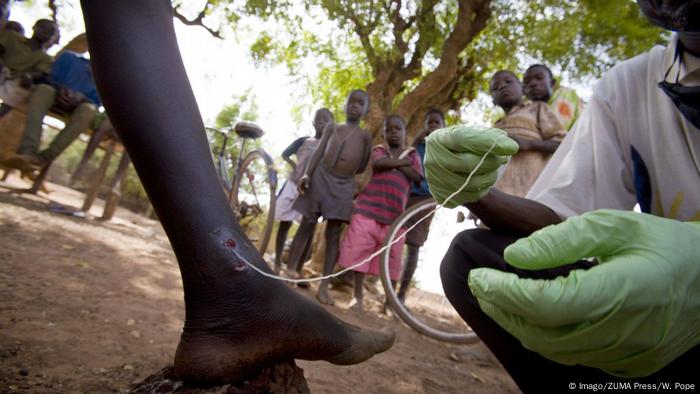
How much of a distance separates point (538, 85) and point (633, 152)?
193cm

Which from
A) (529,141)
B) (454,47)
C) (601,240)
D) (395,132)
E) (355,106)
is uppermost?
(454,47)

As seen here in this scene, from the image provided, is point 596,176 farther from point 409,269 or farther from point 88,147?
point 88,147

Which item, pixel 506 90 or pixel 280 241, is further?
pixel 280 241

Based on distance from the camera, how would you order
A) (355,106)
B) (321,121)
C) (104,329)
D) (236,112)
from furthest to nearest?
(236,112) < (321,121) < (355,106) < (104,329)

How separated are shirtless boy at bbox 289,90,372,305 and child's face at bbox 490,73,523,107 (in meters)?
1.12

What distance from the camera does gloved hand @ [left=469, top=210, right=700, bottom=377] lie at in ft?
1.82

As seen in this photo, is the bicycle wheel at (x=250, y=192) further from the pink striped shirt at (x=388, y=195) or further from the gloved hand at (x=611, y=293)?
the gloved hand at (x=611, y=293)

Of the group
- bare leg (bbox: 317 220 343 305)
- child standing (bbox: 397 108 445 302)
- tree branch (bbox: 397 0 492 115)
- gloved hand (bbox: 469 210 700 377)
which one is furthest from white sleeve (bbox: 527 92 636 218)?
tree branch (bbox: 397 0 492 115)

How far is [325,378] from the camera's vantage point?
136cm

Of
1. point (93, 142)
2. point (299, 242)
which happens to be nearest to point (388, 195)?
point (299, 242)

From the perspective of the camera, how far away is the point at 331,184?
10.5ft

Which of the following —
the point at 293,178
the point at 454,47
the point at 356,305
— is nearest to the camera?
the point at 356,305

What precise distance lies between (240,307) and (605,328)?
2.14ft

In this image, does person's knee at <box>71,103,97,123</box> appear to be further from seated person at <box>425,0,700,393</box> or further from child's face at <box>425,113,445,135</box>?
seated person at <box>425,0,700,393</box>
